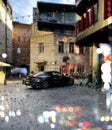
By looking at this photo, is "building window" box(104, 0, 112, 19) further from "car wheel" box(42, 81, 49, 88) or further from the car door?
the car door

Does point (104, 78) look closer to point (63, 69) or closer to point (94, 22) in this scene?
point (94, 22)

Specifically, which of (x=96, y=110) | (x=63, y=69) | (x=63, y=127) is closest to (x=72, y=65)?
(x=63, y=69)

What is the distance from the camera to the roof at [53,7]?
51594mm

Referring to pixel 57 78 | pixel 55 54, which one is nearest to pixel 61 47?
pixel 55 54

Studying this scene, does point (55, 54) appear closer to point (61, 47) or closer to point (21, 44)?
point (61, 47)

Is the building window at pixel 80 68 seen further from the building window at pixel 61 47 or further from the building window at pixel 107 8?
the building window at pixel 107 8

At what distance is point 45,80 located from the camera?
26312mm

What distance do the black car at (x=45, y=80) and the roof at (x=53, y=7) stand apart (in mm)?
25634

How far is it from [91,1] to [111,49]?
4.89m

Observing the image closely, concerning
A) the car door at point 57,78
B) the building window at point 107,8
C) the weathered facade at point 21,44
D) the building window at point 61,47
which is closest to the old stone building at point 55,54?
the building window at point 61,47

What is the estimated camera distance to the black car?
84.7 feet

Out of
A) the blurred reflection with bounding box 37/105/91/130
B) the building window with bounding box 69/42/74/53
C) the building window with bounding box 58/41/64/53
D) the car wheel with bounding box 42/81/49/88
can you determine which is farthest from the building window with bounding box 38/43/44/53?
the blurred reflection with bounding box 37/105/91/130

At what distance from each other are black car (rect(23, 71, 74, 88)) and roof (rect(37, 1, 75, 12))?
25.6 m

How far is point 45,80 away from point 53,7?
2878 centimetres
